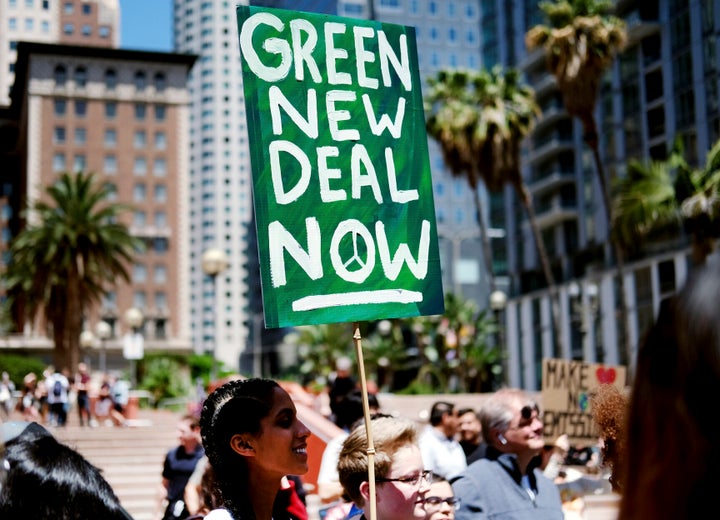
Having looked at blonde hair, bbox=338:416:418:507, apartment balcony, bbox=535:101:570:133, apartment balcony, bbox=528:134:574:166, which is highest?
apartment balcony, bbox=535:101:570:133

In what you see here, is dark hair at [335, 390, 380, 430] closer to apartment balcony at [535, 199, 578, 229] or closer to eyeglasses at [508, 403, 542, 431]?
eyeglasses at [508, 403, 542, 431]

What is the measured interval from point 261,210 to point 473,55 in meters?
111

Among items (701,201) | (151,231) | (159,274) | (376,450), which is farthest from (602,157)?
(376,450)

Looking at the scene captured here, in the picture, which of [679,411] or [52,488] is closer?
[679,411]

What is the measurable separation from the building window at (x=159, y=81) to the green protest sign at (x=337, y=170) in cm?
8993

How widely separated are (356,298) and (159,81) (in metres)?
90.5

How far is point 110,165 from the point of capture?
89688 mm

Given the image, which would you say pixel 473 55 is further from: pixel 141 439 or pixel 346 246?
pixel 346 246

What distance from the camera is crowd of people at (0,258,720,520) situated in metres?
1.25

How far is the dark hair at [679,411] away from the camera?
123 cm

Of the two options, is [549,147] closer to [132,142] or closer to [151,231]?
[151,231]

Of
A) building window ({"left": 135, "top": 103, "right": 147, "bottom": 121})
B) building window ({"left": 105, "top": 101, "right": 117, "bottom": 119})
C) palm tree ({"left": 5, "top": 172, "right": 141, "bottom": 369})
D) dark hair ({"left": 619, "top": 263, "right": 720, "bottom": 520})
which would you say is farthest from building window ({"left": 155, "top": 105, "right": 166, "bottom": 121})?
dark hair ({"left": 619, "top": 263, "right": 720, "bottom": 520})

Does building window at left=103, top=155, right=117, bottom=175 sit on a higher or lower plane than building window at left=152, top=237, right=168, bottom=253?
higher

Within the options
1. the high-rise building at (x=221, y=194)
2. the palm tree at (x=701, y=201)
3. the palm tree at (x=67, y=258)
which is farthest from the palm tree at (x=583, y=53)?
the high-rise building at (x=221, y=194)
